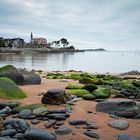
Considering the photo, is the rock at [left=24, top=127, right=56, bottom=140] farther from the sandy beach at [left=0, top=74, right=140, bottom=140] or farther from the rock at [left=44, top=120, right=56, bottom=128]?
the rock at [left=44, top=120, right=56, bottom=128]

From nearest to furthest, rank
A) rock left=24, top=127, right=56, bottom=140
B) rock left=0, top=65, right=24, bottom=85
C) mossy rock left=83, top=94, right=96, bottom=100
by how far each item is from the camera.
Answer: rock left=24, top=127, right=56, bottom=140 → mossy rock left=83, top=94, right=96, bottom=100 → rock left=0, top=65, right=24, bottom=85

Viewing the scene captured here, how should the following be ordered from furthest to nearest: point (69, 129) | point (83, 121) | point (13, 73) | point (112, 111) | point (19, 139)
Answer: point (13, 73)
point (112, 111)
point (83, 121)
point (69, 129)
point (19, 139)

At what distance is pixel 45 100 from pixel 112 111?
6.27ft

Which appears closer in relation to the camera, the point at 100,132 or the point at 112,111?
the point at 100,132

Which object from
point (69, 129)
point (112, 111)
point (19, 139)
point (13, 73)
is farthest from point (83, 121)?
point (13, 73)

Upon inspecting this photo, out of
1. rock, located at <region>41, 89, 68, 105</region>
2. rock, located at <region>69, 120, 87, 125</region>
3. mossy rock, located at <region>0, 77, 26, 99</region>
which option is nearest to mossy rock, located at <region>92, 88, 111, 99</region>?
rock, located at <region>41, 89, 68, 105</region>

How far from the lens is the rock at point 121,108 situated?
792 centimetres

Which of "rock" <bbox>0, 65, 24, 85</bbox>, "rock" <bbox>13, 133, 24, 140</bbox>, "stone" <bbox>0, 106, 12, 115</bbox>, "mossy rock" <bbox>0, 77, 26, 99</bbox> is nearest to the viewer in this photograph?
"rock" <bbox>13, 133, 24, 140</bbox>

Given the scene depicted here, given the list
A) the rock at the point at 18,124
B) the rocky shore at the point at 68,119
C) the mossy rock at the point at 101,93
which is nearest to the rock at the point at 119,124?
the rocky shore at the point at 68,119

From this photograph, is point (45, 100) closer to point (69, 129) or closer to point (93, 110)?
point (93, 110)

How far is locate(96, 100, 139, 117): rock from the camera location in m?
7.92

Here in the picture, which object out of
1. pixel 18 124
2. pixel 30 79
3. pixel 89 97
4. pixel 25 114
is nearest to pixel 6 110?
pixel 25 114

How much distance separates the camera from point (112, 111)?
8180 millimetres

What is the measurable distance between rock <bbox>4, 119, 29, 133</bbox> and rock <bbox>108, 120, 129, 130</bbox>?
1.88 metres
